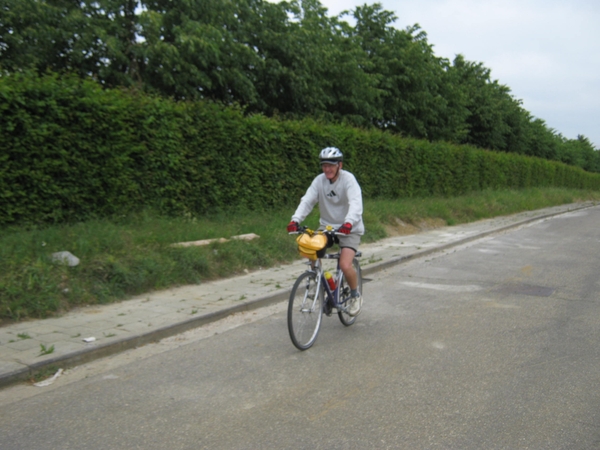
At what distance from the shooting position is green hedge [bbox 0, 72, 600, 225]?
334 inches

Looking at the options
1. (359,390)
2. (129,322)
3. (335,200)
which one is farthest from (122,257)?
(359,390)

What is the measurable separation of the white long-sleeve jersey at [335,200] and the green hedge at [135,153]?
4.72m

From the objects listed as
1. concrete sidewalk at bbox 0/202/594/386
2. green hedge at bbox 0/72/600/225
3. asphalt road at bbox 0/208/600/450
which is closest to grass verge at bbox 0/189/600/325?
concrete sidewalk at bbox 0/202/594/386

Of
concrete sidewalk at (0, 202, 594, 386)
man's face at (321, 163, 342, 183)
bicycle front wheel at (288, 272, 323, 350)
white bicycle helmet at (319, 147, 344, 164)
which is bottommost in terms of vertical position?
concrete sidewalk at (0, 202, 594, 386)

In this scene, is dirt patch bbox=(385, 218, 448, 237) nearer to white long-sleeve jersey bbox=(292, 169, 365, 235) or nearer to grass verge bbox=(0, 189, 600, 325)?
grass verge bbox=(0, 189, 600, 325)

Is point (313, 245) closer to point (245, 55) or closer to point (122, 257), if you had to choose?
point (122, 257)

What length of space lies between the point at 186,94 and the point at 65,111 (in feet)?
21.9

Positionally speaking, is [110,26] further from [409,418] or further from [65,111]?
[409,418]

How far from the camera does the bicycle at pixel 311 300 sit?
543 cm

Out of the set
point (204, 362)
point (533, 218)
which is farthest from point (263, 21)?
point (204, 362)

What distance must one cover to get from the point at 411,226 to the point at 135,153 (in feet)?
28.7

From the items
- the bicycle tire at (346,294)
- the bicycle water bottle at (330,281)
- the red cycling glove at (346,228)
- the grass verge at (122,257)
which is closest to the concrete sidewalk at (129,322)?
the grass verge at (122,257)

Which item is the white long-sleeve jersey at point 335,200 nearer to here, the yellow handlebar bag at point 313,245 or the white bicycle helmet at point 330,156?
the white bicycle helmet at point 330,156

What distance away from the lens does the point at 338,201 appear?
5.95 meters
